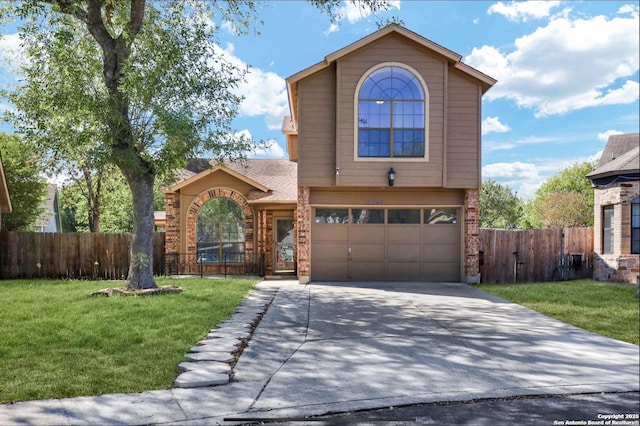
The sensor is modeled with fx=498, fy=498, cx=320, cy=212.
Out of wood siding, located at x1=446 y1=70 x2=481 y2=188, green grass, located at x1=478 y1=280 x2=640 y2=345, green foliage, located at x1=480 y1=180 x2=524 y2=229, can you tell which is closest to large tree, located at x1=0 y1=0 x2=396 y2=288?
wood siding, located at x1=446 y1=70 x2=481 y2=188

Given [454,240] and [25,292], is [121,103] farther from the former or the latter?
[454,240]

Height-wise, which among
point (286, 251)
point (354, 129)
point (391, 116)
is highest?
point (391, 116)

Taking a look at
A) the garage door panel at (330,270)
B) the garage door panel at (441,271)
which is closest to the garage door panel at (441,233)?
the garage door panel at (441,271)

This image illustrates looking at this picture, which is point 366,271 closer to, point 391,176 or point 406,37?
point 391,176

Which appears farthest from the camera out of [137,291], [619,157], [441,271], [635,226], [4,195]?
[4,195]

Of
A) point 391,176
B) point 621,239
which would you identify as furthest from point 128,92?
point 621,239

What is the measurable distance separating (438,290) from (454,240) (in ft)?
6.96

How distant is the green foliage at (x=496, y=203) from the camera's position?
42.8 metres

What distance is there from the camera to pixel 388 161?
1318cm

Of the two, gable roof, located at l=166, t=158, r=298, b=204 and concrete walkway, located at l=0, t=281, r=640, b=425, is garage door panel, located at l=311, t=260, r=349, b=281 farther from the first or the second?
concrete walkway, located at l=0, t=281, r=640, b=425

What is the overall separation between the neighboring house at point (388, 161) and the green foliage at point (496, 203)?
3031cm

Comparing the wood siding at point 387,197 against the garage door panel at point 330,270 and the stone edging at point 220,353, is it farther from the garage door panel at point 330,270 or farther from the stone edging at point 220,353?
the stone edging at point 220,353

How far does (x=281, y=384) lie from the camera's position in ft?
16.4

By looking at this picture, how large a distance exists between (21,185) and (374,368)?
786 inches
